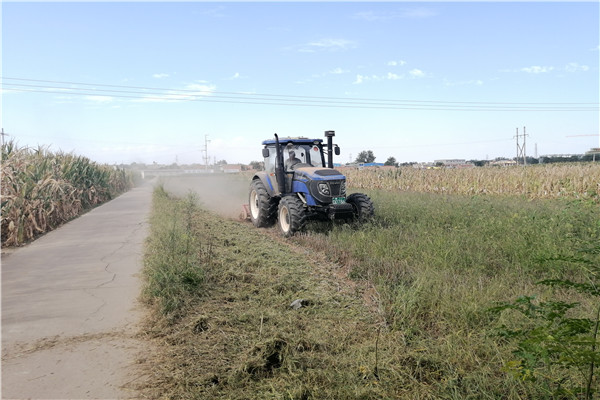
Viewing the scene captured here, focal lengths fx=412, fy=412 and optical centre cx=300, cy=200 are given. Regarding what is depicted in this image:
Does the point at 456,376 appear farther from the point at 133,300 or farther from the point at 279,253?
the point at 279,253

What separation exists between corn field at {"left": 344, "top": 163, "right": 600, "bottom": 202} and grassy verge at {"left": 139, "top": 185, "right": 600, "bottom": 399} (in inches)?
294

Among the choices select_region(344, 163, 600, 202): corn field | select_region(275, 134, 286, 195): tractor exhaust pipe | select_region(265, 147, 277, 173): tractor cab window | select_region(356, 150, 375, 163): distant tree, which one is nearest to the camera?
select_region(275, 134, 286, 195): tractor exhaust pipe

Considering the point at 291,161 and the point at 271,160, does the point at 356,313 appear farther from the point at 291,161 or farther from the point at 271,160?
the point at 271,160

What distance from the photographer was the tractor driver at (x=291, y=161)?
10289mm

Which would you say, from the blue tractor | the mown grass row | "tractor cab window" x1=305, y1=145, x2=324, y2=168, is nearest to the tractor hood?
the blue tractor

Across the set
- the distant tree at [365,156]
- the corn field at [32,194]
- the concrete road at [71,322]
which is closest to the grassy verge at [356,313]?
the concrete road at [71,322]

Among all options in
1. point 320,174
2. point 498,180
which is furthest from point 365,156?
point 320,174

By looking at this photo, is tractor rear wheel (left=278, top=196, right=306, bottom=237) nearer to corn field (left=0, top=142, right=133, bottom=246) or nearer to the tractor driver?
the tractor driver

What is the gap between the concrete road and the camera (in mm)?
3365

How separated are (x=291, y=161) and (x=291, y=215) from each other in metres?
1.91

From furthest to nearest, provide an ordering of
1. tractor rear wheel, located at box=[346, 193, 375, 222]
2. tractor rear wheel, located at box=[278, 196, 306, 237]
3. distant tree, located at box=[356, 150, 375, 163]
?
distant tree, located at box=[356, 150, 375, 163] → tractor rear wheel, located at box=[346, 193, 375, 222] → tractor rear wheel, located at box=[278, 196, 306, 237]

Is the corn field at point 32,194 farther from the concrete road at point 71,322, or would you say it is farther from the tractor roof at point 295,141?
the tractor roof at point 295,141

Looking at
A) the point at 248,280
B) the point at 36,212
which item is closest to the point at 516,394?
the point at 248,280

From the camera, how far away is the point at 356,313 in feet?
14.7
